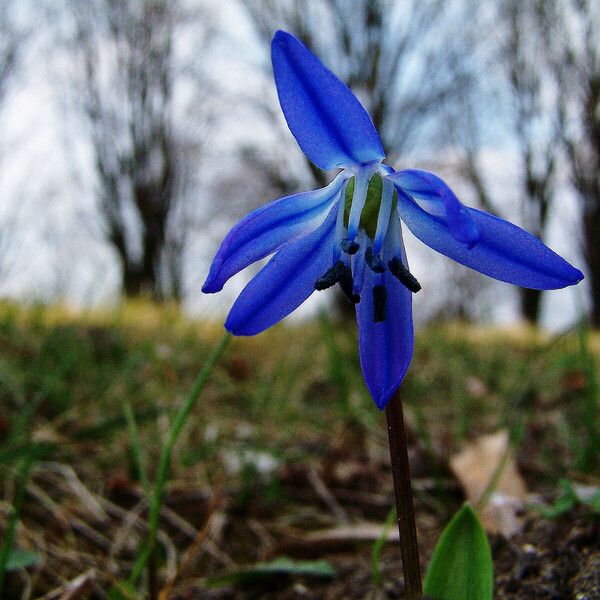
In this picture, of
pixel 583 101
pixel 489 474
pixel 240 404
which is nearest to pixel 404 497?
pixel 489 474

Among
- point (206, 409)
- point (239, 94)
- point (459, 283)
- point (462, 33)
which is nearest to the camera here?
point (206, 409)

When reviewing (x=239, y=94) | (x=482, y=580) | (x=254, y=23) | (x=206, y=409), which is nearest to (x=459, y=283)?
(x=239, y=94)

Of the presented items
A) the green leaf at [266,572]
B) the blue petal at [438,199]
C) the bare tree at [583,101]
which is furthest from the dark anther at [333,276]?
the bare tree at [583,101]

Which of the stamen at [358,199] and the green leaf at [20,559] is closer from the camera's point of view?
the stamen at [358,199]

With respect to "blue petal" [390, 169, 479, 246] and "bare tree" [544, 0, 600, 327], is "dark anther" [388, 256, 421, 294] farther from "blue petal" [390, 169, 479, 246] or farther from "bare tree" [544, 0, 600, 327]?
"bare tree" [544, 0, 600, 327]

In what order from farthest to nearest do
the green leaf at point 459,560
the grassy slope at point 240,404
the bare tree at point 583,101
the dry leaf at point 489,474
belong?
the bare tree at point 583,101, the grassy slope at point 240,404, the dry leaf at point 489,474, the green leaf at point 459,560

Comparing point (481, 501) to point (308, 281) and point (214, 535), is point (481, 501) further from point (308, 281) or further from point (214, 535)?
point (308, 281)

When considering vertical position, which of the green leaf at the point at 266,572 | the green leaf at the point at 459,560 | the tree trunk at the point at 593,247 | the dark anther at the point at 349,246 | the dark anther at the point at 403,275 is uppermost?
the tree trunk at the point at 593,247

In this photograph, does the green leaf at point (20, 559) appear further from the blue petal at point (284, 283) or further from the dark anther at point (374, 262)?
the dark anther at point (374, 262)
